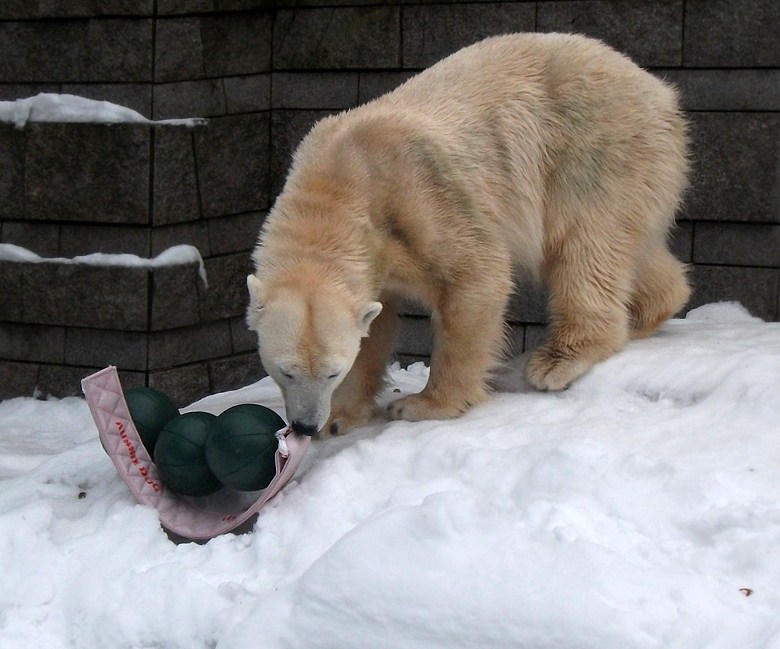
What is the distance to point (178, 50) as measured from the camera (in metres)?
4.93

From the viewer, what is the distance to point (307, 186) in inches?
129

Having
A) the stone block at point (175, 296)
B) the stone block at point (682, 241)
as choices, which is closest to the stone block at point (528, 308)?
the stone block at point (682, 241)

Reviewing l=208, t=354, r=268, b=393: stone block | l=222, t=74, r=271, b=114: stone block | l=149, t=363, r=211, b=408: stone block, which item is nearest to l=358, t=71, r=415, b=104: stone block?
l=222, t=74, r=271, b=114: stone block

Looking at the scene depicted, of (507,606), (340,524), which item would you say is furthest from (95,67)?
(507,606)

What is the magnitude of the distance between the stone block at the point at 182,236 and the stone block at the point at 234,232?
44 mm

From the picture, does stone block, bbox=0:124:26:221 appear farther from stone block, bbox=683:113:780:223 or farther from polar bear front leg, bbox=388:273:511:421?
stone block, bbox=683:113:780:223

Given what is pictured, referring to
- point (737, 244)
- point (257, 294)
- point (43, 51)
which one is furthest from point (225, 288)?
point (737, 244)

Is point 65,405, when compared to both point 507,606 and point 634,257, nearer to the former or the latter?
point 634,257

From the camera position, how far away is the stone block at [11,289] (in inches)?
202

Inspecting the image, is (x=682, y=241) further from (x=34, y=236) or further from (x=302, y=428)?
(x=34, y=236)

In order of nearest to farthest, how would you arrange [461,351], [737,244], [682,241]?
[461,351], [737,244], [682,241]

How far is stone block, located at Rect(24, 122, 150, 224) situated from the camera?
4.89m

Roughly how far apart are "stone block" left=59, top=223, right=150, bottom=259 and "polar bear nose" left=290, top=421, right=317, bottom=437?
7.62ft

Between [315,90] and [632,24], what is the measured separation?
1683 millimetres
